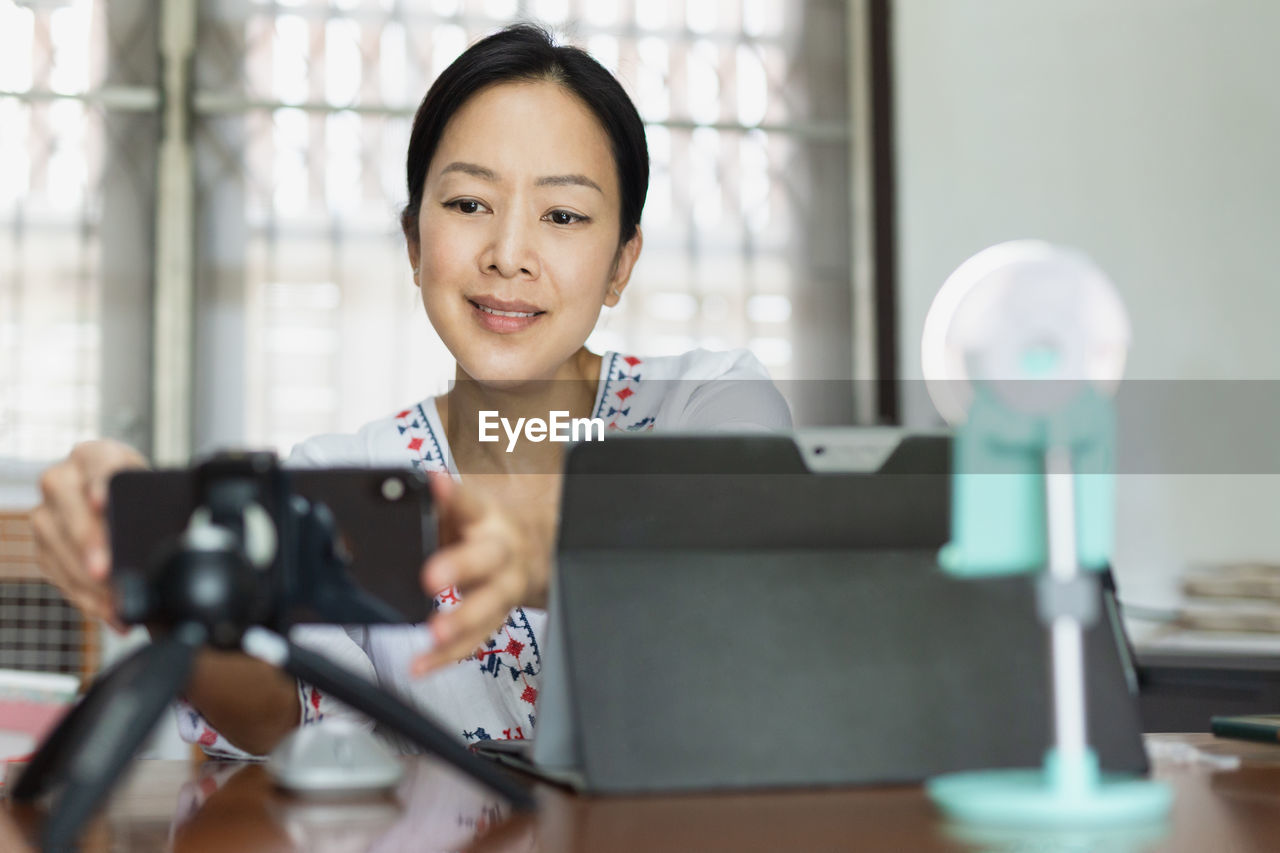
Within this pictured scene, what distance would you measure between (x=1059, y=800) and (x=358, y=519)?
1.06ft

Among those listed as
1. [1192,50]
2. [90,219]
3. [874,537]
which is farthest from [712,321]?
[874,537]

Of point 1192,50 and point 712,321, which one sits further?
point 712,321

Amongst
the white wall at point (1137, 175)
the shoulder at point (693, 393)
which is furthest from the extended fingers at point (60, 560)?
the white wall at point (1137, 175)

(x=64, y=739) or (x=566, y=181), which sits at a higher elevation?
(x=566, y=181)

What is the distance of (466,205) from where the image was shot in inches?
46.9

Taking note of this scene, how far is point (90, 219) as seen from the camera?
3453 millimetres

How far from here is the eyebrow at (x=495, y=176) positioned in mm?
1177

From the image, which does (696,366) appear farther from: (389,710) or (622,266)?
(389,710)

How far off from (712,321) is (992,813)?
3.27 metres

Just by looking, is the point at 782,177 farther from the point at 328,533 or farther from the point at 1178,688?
the point at 328,533

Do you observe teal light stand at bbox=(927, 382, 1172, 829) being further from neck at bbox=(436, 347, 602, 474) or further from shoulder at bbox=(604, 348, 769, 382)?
neck at bbox=(436, 347, 602, 474)

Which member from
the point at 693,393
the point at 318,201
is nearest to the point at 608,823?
the point at 693,393

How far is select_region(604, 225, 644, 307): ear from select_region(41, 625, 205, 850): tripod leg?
0.87 m

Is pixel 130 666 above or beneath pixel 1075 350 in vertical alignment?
beneath
